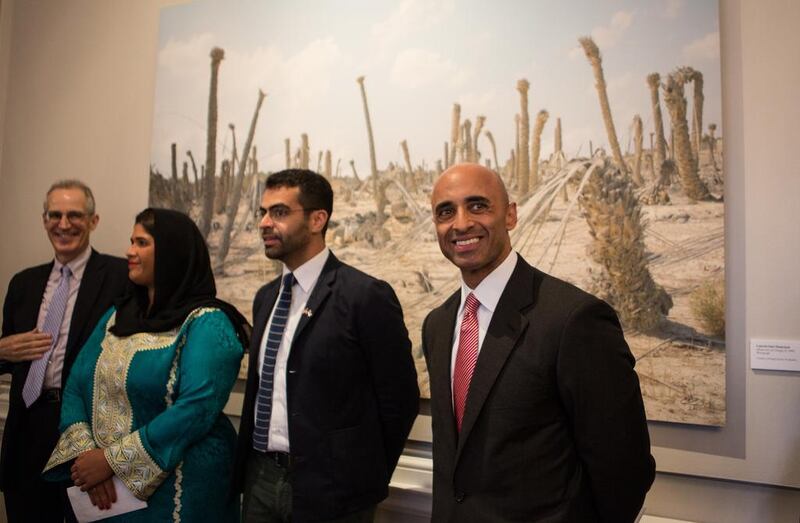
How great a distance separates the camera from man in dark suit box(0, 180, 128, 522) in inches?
92.6

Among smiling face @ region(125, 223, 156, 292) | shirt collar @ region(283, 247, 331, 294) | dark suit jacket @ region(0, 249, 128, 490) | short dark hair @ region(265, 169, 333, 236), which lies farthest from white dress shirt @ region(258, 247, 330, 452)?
dark suit jacket @ region(0, 249, 128, 490)

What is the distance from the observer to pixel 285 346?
1.86 m

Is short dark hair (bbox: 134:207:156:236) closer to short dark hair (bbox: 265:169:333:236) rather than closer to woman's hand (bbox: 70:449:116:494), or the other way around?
short dark hair (bbox: 265:169:333:236)

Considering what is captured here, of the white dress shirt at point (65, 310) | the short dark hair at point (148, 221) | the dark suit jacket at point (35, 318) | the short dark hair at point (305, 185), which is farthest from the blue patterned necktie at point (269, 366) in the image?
the white dress shirt at point (65, 310)

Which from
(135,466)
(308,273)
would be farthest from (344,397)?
(135,466)

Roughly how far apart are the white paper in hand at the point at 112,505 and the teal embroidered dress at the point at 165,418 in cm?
3

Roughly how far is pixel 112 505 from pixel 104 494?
4cm

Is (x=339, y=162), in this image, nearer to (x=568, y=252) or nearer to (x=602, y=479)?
(x=568, y=252)

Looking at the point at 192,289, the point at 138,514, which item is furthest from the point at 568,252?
the point at 138,514

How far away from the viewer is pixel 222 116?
280 centimetres

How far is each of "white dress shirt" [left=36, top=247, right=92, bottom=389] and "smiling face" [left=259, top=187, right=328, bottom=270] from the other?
1.10 metres

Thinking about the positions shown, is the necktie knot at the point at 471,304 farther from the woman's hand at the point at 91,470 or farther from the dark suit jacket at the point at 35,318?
the dark suit jacket at the point at 35,318

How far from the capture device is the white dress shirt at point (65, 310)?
2379mm

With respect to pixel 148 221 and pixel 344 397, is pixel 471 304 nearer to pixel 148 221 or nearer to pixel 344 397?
pixel 344 397
